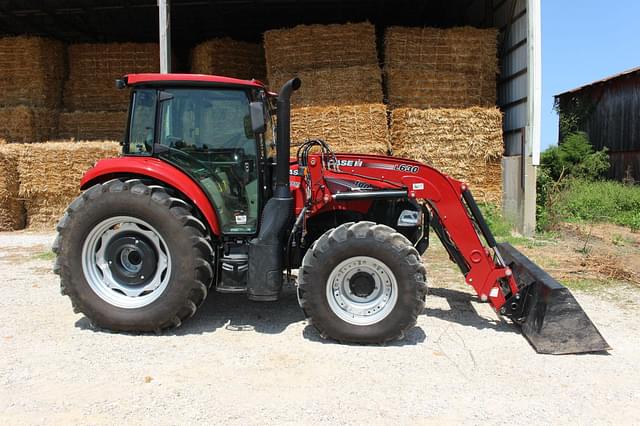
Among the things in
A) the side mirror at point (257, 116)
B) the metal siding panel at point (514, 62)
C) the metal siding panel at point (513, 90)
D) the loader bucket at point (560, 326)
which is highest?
the metal siding panel at point (514, 62)

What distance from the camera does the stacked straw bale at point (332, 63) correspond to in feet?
30.7

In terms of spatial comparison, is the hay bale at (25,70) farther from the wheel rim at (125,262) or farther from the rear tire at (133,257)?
the wheel rim at (125,262)

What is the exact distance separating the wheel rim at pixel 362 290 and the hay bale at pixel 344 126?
5.27 metres

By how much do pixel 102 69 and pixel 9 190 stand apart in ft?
A: 10.4

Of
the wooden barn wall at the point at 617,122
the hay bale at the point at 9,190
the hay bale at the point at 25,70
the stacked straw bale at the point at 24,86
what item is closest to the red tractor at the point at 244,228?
the hay bale at the point at 9,190

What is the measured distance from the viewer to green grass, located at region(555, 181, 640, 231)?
11.1 metres

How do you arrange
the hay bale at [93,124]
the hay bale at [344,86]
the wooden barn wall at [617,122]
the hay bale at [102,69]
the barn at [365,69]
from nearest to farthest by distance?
the barn at [365,69] → the hay bale at [344,86] → the hay bale at [102,69] → the hay bale at [93,124] → the wooden barn wall at [617,122]

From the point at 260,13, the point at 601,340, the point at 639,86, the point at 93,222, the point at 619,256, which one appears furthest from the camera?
the point at 639,86

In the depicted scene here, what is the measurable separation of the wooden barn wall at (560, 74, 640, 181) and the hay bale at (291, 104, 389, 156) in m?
10.3

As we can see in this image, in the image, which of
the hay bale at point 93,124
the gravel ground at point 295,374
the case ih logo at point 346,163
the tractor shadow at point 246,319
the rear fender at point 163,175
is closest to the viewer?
the gravel ground at point 295,374

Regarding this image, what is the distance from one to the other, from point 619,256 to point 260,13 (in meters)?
9.22

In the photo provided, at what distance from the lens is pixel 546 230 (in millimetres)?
9383

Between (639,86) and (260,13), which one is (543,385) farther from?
(639,86)

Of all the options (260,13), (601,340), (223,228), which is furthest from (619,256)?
(260,13)
